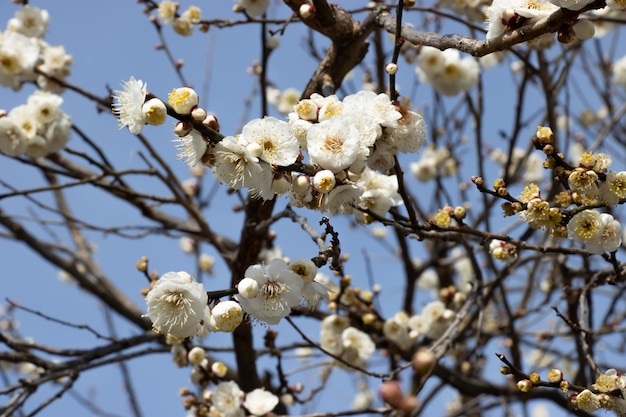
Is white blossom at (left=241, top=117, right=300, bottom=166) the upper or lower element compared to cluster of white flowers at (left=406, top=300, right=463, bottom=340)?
lower

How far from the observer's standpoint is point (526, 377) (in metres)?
1.80

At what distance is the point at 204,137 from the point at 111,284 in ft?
8.95

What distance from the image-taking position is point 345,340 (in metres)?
3.10

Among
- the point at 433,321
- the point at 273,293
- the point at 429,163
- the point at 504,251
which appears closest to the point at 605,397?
the point at 504,251

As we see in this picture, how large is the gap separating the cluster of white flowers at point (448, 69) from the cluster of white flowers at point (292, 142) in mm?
2458

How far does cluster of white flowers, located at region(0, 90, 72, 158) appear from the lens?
9.22ft

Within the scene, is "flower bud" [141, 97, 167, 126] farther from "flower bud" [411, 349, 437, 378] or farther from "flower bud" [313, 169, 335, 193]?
"flower bud" [411, 349, 437, 378]

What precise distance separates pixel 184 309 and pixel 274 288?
0.22 meters

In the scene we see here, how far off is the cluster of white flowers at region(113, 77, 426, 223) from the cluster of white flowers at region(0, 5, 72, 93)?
1761 mm

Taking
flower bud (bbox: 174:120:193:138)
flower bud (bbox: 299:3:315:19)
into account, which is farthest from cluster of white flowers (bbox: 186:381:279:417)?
flower bud (bbox: 299:3:315:19)

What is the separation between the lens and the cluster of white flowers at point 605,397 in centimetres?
169

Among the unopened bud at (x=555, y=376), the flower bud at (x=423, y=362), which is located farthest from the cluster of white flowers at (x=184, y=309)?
the unopened bud at (x=555, y=376)

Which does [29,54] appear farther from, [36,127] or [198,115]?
[198,115]

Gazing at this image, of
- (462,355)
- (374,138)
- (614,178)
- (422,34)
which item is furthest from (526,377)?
(462,355)
